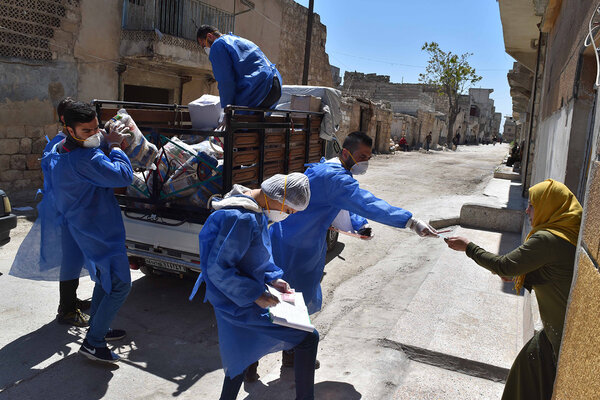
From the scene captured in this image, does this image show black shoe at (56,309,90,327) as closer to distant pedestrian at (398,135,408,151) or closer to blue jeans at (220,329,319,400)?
blue jeans at (220,329,319,400)

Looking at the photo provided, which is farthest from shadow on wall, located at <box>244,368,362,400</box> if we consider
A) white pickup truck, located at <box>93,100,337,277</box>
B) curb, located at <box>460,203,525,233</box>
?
curb, located at <box>460,203,525,233</box>

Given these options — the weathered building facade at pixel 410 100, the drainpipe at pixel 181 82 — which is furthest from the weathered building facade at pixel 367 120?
the drainpipe at pixel 181 82

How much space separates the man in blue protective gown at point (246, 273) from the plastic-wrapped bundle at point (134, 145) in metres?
1.68

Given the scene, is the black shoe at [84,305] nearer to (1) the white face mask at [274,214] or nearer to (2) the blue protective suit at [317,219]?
(2) the blue protective suit at [317,219]

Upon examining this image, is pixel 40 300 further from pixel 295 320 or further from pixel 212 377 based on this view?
pixel 295 320

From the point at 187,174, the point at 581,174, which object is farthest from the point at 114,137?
the point at 581,174

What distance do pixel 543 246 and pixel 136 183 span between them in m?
3.75

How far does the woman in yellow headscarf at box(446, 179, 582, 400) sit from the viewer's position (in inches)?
92.7

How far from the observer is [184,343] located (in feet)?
13.9

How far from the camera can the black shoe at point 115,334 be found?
4.13 metres

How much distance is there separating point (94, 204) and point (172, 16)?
10199 mm

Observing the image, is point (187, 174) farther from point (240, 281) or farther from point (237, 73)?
point (240, 281)

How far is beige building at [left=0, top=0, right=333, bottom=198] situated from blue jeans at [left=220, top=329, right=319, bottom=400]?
27.3ft

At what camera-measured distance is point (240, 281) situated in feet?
8.32
